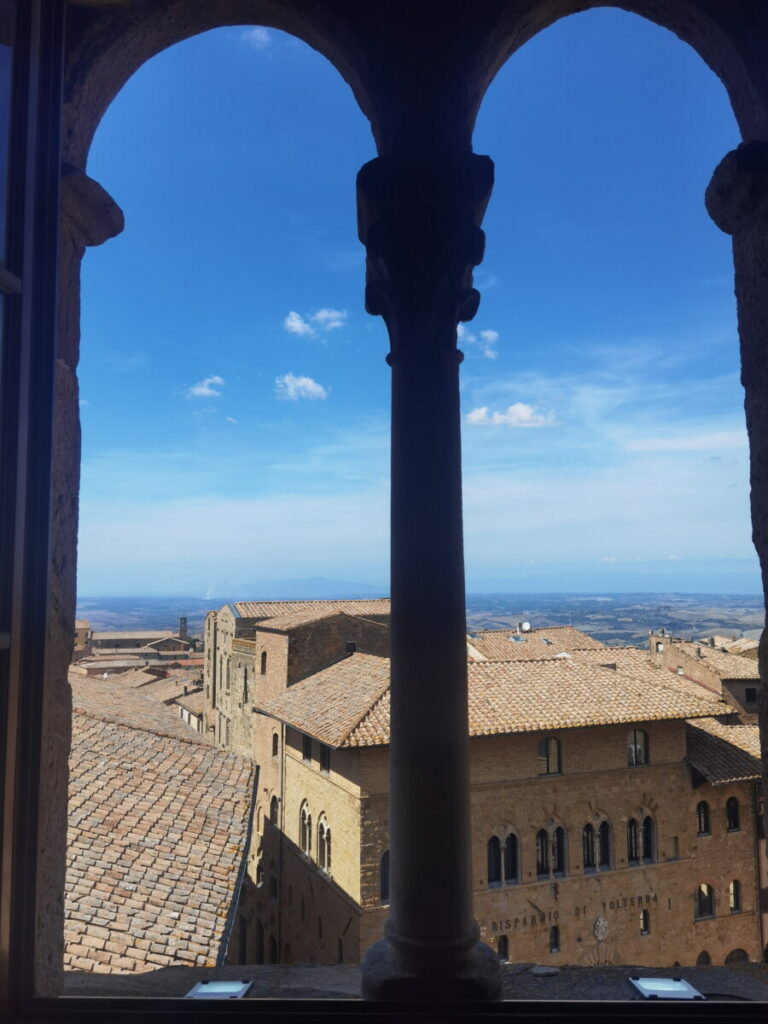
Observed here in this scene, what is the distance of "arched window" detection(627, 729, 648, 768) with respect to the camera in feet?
71.4

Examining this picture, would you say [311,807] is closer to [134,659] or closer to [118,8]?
[118,8]

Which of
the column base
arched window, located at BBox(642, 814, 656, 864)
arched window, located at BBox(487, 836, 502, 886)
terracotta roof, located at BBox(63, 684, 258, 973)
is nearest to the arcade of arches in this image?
the column base

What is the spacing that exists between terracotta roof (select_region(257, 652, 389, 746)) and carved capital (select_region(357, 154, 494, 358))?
16913 millimetres

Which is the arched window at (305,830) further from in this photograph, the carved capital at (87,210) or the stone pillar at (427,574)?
the carved capital at (87,210)

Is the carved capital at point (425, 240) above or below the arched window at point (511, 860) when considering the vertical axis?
above

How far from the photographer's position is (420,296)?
2285 millimetres

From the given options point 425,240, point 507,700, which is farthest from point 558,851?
point 425,240

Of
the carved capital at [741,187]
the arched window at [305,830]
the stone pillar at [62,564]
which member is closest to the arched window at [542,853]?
the arched window at [305,830]

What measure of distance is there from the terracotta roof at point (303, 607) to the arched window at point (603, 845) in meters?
11.2

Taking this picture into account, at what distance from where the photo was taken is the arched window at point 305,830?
69.3 ft


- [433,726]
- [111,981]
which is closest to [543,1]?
[433,726]

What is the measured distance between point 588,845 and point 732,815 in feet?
19.0

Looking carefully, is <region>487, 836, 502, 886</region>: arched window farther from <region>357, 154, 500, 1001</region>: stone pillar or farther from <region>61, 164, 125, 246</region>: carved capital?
<region>61, 164, 125, 246</region>: carved capital

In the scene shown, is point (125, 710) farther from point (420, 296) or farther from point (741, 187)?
point (741, 187)
